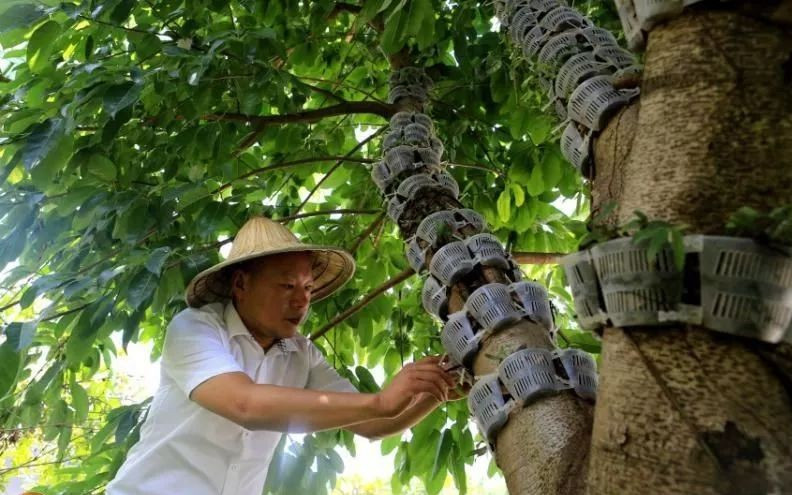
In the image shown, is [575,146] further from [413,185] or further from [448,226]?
[413,185]

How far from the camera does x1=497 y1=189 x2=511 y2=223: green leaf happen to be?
300 centimetres

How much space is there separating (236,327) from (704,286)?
162cm

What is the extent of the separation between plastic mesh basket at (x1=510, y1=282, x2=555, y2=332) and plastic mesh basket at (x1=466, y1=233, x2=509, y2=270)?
10 centimetres

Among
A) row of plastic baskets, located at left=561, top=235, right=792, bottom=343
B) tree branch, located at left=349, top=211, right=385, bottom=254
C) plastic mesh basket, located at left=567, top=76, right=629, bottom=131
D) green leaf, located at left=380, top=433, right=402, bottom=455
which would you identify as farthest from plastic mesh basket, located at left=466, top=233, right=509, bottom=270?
green leaf, located at left=380, top=433, right=402, bottom=455

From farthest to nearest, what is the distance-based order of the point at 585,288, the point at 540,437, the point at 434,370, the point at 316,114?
the point at 316,114
the point at 434,370
the point at 540,437
the point at 585,288

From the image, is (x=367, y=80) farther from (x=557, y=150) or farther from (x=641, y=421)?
(x=641, y=421)

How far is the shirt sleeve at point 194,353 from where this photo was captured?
1961mm

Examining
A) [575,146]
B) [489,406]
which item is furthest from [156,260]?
[575,146]

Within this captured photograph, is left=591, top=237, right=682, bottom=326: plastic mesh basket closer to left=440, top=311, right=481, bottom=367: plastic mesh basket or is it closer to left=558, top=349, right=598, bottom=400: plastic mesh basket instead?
left=558, top=349, right=598, bottom=400: plastic mesh basket

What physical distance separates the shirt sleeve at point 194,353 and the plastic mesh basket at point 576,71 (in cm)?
105

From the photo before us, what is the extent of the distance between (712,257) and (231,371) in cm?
130

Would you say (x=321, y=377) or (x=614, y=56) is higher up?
(x=614, y=56)

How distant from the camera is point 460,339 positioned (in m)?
1.60

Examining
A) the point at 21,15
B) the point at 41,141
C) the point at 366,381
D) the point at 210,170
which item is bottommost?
the point at 366,381
